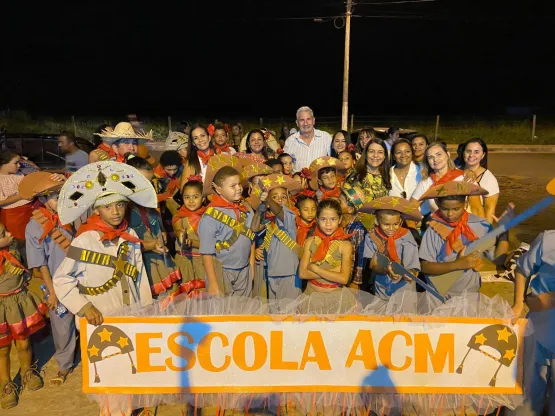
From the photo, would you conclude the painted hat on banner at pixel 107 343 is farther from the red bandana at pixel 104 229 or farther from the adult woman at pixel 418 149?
the adult woman at pixel 418 149

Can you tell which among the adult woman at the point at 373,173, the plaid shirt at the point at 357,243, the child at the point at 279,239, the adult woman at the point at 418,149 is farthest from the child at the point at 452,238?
the adult woman at the point at 418,149

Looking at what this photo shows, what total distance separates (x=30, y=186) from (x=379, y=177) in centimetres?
354

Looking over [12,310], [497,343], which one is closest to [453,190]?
[497,343]

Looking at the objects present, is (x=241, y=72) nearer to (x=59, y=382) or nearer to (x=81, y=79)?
(x=81, y=79)

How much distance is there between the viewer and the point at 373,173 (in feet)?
18.1

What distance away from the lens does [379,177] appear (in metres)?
5.49

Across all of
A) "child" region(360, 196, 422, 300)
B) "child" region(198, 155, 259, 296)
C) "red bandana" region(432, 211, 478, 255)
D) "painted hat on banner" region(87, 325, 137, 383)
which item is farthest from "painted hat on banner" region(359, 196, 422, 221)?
"painted hat on banner" region(87, 325, 137, 383)

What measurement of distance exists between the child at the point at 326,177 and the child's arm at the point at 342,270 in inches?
54.8

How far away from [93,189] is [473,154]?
12.5 feet

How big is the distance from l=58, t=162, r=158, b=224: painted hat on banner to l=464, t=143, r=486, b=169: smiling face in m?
3.51

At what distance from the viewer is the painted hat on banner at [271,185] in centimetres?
448

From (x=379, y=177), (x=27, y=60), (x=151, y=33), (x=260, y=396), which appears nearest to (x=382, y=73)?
(x=151, y=33)

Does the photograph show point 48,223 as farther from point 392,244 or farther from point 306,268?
point 392,244

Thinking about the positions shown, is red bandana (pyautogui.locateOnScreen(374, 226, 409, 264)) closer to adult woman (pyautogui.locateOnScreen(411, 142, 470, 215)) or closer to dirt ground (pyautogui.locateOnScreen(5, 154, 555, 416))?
adult woman (pyautogui.locateOnScreen(411, 142, 470, 215))
